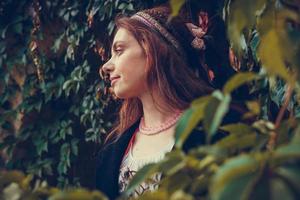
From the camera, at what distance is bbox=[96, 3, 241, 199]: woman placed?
226cm

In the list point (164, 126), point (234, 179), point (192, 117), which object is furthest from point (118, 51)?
point (234, 179)

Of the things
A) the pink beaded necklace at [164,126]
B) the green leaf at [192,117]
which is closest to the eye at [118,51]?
the pink beaded necklace at [164,126]

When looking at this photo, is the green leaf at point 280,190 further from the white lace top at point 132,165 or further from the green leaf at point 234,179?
the white lace top at point 132,165

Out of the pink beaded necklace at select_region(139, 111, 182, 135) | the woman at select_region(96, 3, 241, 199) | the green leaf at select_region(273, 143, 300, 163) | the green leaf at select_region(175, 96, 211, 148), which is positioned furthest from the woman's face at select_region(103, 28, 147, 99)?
the green leaf at select_region(273, 143, 300, 163)

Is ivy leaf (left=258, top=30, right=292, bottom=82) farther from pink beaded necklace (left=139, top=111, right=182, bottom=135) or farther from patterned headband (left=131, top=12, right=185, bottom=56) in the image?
patterned headband (left=131, top=12, right=185, bottom=56)

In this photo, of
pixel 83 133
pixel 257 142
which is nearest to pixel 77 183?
pixel 83 133

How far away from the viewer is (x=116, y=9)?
9.85 feet

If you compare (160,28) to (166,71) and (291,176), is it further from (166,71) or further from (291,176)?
(291,176)

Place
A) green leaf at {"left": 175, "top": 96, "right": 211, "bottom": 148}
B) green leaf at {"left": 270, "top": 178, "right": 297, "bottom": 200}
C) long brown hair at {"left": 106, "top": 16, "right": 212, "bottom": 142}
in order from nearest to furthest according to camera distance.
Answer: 1. green leaf at {"left": 270, "top": 178, "right": 297, "bottom": 200}
2. green leaf at {"left": 175, "top": 96, "right": 211, "bottom": 148}
3. long brown hair at {"left": 106, "top": 16, "right": 212, "bottom": 142}

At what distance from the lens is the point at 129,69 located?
226 centimetres

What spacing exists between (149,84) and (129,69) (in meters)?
0.09

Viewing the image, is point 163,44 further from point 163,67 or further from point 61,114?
point 61,114

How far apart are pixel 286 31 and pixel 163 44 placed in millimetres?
1610

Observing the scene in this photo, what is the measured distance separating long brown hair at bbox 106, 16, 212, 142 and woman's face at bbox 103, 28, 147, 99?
0.07ft
